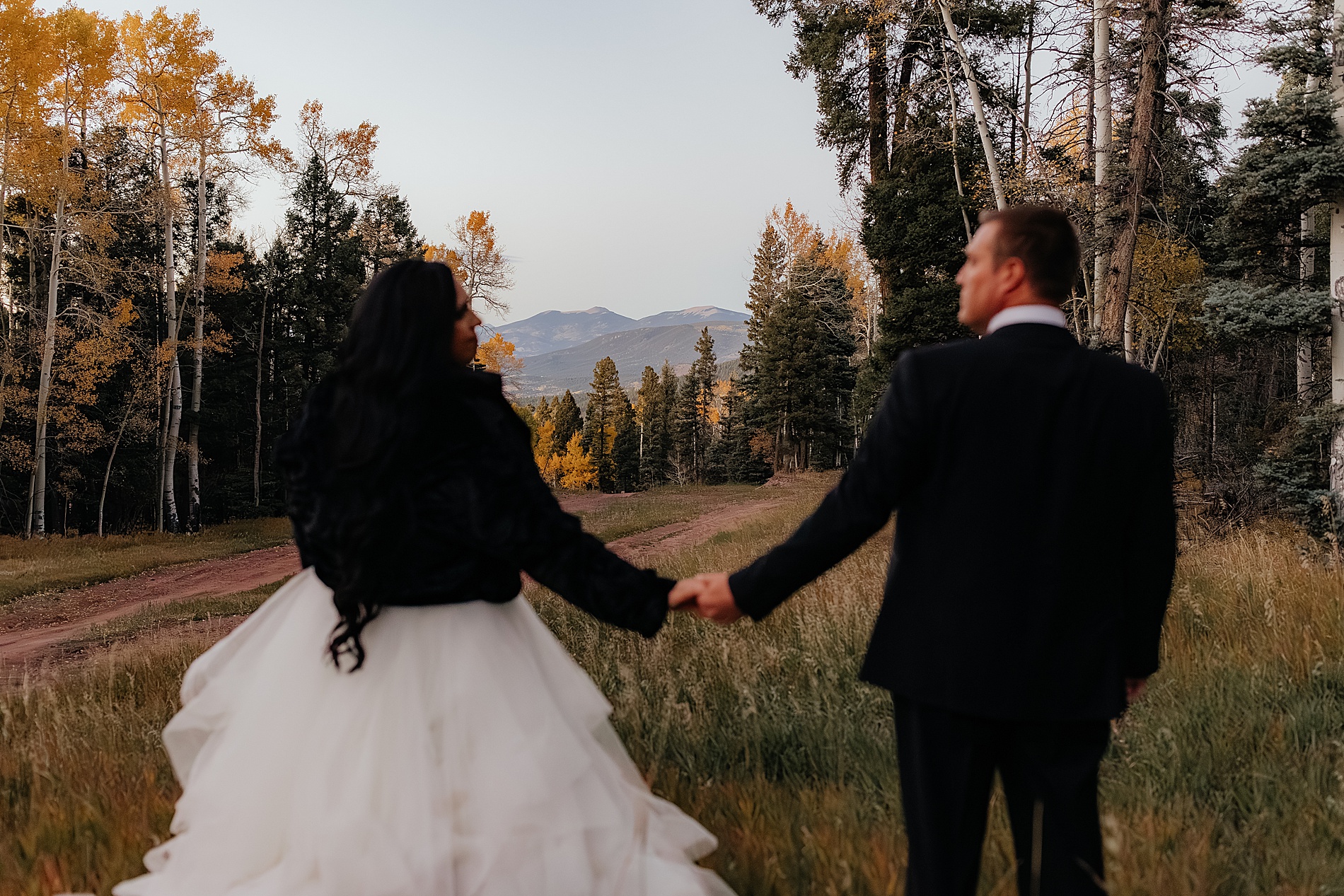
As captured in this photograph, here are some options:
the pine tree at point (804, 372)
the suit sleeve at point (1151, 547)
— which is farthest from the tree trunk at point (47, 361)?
the pine tree at point (804, 372)

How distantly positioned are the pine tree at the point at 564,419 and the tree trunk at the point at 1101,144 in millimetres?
57346

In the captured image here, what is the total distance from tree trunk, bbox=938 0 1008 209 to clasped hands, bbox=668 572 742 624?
11749 mm

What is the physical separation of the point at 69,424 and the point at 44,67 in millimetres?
7990

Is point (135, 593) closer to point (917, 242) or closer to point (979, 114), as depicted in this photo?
point (979, 114)

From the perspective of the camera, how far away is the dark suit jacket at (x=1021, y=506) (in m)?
1.96

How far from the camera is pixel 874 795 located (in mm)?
3418

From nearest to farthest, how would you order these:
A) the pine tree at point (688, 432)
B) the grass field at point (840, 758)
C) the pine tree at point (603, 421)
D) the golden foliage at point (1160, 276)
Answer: the grass field at point (840, 758)
the golden foliage at point (1160, 276)
the pine tree at point (688, 432)
the pine tree at point (603, 421)

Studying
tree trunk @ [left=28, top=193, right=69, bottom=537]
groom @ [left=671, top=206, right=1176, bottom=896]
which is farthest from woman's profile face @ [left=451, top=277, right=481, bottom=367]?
tree trunk @ [left=28, top=193, right=69, bottom=537]

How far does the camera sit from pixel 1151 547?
208 centimetres

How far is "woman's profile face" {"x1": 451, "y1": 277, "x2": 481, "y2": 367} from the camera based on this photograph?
8.30ft

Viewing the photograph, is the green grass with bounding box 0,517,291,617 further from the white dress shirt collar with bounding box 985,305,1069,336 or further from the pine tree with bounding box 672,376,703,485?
the pine tree with bounding box 672,376,703,485

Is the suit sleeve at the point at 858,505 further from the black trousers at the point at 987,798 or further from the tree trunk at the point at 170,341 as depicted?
the tree trunk at the point at 170,341

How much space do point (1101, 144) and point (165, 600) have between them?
53.2 feet

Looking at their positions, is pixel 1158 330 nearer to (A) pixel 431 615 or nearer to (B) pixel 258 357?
(A) pixel 431 615
